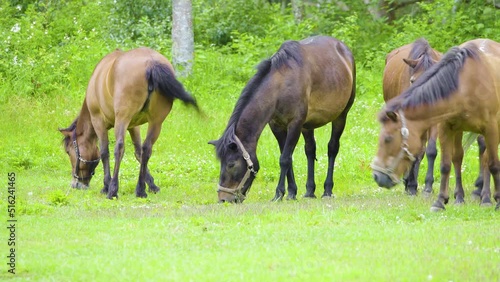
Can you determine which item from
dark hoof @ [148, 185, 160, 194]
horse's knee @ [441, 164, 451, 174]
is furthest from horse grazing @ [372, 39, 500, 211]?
dark hoof @ [148, 185, 160, 194]

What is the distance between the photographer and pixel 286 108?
1222cm

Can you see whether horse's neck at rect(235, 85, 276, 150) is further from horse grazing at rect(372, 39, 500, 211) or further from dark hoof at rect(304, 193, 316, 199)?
horse grazing at rect(372, 39, 500, 211)

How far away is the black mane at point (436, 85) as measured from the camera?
9902mm

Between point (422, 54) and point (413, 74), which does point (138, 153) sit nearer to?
point (413, 74)

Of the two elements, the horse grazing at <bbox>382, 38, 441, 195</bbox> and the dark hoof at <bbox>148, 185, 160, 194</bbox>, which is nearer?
the horse grazing at <bbox>382, 38, 441, 195</bbox>

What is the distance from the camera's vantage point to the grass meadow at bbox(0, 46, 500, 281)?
721 cm

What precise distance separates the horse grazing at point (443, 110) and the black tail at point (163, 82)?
380 centimetres

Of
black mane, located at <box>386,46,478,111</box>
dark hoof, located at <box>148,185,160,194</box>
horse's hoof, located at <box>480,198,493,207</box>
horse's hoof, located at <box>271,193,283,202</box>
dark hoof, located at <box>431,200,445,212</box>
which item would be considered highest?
black mane, located at <box>386,46,478,111</box>

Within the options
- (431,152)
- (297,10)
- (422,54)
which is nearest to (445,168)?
(431,152)

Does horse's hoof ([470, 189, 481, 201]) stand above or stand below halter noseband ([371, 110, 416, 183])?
below

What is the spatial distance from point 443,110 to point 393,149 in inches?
27.6

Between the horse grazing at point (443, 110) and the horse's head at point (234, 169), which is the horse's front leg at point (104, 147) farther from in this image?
the horse grazing at point (443, 110)

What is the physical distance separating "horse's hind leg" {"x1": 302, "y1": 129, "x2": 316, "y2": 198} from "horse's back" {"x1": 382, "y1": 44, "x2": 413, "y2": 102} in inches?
64.4

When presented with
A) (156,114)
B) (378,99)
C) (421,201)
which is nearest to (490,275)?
(421,201)
